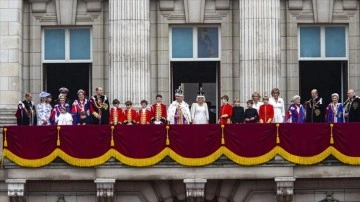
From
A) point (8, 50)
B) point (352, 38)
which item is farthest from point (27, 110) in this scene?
point (352, 38)

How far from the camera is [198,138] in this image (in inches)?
2207

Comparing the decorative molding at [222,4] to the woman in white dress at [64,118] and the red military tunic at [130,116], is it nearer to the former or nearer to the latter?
the red military tunic at [130,116]

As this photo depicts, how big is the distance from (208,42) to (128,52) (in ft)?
13.1

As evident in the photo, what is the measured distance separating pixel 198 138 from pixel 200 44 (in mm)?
7575

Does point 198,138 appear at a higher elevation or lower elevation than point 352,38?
lower

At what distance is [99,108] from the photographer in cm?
5741

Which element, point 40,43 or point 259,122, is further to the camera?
point 40,43

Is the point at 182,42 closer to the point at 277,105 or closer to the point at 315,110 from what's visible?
the point at 277,105

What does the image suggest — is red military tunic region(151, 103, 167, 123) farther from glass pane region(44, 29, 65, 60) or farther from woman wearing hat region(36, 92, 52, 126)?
glass pane region(44, 29, 65, 60)

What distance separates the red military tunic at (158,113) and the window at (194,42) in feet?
16.7

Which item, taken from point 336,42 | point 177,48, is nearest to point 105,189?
point 177,48

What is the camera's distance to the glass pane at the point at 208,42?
205 ft

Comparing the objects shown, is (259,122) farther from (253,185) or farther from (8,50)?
(8,50)

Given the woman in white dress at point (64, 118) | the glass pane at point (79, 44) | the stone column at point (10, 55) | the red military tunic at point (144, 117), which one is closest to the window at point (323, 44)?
the red military tunic at point (144, 117)
